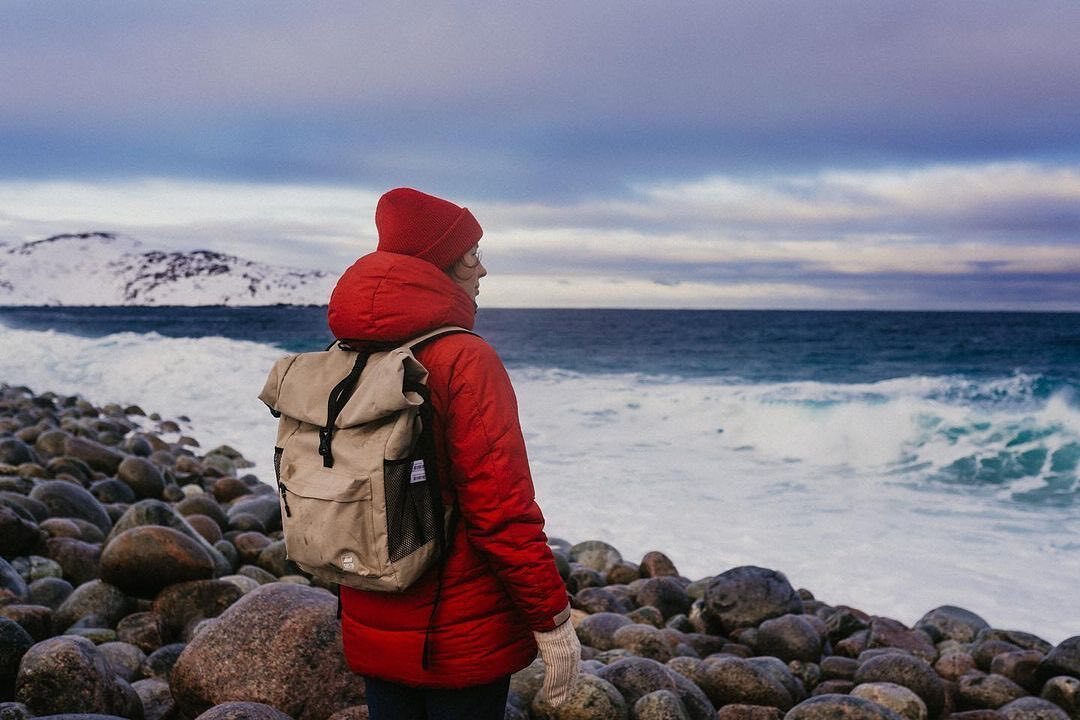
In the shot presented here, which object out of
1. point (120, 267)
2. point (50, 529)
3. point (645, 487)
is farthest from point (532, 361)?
point (120, 267)

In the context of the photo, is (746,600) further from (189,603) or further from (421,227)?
(421,227)

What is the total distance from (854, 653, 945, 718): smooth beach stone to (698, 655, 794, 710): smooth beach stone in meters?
0.74

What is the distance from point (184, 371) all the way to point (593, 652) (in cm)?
2717

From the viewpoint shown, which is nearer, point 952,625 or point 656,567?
point 952,625

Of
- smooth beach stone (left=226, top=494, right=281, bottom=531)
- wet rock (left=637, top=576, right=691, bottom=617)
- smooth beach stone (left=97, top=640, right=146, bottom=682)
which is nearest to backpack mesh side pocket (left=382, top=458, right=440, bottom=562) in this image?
smooth beach stone (left=97, top=640, right=146, bottom=682)

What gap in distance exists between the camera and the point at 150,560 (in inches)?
220

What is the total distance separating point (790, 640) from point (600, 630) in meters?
1.38

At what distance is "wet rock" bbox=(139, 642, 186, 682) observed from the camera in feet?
15.9

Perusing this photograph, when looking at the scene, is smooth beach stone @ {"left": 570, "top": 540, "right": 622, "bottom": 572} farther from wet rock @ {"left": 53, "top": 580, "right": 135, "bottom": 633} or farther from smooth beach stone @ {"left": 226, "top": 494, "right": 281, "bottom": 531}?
wet rock @ {"left": 53, "top": 580, "right": 135, "bottom": 633}

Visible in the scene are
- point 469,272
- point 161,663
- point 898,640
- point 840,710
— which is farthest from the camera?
point 898,640

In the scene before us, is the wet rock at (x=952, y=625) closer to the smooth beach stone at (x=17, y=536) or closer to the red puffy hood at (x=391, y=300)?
the red puffy hood at (x=391, y=300)

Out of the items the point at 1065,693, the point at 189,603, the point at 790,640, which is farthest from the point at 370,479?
the point at 1065,693

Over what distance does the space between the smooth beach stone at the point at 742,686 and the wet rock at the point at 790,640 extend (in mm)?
1125

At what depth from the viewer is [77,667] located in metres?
3.92
